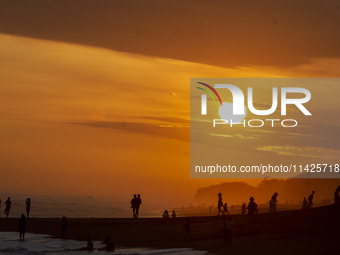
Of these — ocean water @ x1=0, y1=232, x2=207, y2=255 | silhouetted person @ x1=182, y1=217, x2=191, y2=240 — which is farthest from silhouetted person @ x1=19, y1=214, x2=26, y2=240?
silhouetted person @ x1=182, y1=217, x2=191, y2=240

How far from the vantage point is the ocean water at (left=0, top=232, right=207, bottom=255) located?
3200 cm

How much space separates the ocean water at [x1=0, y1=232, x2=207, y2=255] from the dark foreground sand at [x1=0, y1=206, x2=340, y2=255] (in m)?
1.94

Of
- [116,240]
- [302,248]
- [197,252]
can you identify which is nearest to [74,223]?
[116,240]

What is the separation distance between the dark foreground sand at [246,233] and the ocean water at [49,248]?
6.37 ft

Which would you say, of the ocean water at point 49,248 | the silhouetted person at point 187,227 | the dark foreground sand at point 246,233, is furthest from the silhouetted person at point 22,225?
the silhouetted person at point 187,227

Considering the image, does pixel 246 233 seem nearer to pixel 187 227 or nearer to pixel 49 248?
pixel 187 227

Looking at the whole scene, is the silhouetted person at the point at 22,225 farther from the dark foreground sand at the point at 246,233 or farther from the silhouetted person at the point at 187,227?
the silhouetted person at the point at 187,227

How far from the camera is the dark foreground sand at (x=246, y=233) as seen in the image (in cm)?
3145

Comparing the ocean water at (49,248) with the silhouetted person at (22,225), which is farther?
the silhouetted person at (22,225)

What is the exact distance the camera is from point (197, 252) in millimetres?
31000

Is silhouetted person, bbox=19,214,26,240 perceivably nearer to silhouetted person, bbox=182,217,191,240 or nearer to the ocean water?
the ocean water

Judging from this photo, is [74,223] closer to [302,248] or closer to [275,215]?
[275,215]

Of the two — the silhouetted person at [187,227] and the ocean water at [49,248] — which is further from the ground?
the silhouetted person at [187,227]

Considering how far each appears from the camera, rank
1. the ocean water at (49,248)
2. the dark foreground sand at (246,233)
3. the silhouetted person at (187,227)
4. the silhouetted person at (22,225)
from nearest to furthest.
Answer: the dark foreground sand at (246,233)
the ocean water at (49,248)
the silhouetted person at (187,227)
the silhouetted person at (22,225)
